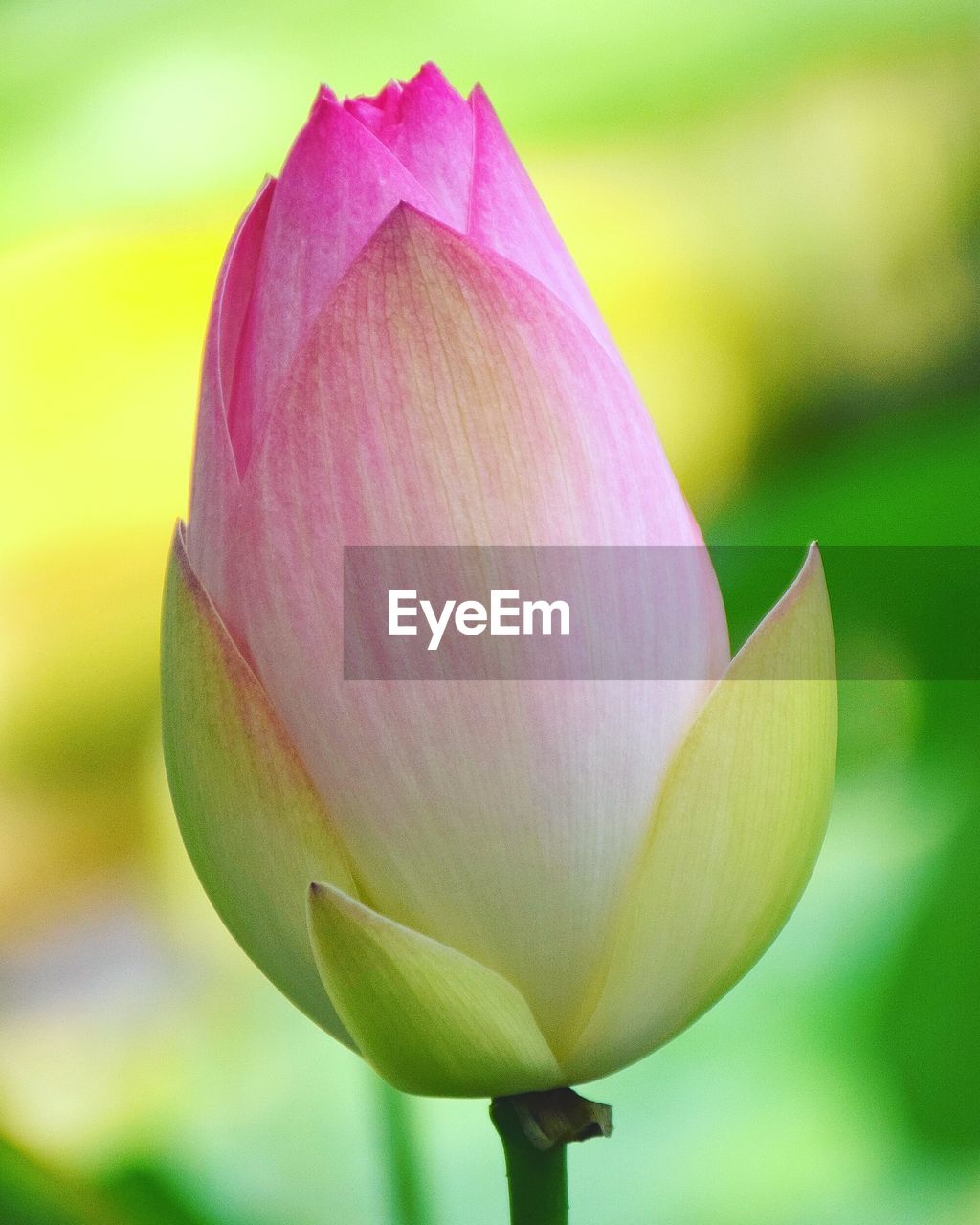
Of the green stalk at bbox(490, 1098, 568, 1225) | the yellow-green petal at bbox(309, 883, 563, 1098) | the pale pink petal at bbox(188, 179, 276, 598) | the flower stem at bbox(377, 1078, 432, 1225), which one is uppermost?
the pale pink petal at bbox(188, 179, 276, 598)

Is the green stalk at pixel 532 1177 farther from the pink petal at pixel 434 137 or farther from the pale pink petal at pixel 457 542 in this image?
the pink petal at pixel 434 137

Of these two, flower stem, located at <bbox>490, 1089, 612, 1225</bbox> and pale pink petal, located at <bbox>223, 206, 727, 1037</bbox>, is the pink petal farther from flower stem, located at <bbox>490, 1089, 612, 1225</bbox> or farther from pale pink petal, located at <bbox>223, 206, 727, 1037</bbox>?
flower stem, located at <bbox>490, 1089, 612, 1225</bbox>

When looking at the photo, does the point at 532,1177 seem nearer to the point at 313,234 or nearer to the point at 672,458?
the point at 313,234

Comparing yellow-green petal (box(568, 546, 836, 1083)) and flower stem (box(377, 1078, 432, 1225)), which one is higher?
yellow-green petal (box(568, 546, 836, 1083))

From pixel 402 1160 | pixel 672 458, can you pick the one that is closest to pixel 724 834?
pixel 402 1160

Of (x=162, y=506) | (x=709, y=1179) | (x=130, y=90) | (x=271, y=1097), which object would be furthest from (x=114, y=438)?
(x=709, y=1179)

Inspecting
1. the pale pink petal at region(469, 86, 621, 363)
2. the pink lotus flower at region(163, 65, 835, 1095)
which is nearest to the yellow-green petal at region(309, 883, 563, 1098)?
the pink lotus flower at region(163, 65, 835, 1095)

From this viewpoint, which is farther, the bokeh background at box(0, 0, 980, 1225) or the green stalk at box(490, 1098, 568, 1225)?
the bokeh background at box(0, 0, 980, 1225)
